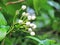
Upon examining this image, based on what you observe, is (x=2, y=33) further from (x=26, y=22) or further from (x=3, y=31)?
(x=26, y=22)

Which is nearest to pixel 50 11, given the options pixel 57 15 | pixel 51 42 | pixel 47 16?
pixel 47 16

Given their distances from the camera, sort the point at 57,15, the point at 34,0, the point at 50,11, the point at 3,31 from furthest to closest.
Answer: the point at 57,15
the point at 50,11
the point at 34,0
the point at 3,31

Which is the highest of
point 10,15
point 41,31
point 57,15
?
point 10,15

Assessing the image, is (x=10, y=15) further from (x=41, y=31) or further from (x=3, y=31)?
(x=41, y=31)

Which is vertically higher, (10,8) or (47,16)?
(10,8)

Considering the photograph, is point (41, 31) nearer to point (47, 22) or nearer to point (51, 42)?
point (47, 22)

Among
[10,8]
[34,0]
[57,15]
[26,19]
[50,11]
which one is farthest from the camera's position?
[57,15]

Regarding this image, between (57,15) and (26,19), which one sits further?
(57,15)

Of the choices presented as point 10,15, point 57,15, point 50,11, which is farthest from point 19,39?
point 57,15

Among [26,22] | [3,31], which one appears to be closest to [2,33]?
[3,31]
